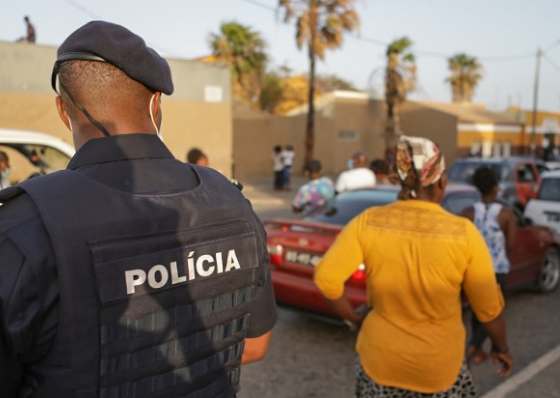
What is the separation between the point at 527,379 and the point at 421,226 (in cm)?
260

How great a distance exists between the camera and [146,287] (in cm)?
133

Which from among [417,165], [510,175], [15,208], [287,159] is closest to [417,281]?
[417,165]

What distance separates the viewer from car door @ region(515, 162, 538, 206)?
12.4 meters

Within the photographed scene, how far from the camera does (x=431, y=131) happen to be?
31938 mm

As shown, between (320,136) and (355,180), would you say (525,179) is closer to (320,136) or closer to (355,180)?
(355,180)

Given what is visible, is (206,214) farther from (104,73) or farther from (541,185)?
(541,185)

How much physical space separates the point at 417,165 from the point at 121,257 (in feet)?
5.38

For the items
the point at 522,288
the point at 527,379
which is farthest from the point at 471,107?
the point at 527,379

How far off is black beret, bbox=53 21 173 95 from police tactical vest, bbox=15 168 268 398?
309mm

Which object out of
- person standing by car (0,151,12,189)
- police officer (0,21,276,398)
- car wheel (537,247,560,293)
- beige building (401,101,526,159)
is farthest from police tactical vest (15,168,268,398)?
beige building (401,101,526,159)

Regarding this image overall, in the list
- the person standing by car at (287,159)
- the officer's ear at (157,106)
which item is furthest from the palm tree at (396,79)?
the officer's ear at (157,106)

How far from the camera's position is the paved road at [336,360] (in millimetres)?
4172

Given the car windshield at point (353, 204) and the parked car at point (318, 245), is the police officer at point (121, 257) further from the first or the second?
the car windshield at point (353, 204)

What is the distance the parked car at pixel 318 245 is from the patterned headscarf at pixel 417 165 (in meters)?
2.20
